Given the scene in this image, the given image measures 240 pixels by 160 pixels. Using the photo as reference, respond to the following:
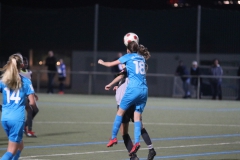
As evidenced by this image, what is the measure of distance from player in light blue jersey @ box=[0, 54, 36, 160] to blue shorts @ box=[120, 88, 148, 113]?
6.72ft

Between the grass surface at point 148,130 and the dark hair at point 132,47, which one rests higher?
the dark hair at point 132,47

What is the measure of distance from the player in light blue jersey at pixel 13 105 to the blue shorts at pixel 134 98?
205 cm

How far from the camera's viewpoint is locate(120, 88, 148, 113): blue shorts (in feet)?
35.1

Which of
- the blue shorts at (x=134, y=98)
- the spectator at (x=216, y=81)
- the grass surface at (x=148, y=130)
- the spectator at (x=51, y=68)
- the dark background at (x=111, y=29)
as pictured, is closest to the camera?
the blue shorts at (x=134, y=98)

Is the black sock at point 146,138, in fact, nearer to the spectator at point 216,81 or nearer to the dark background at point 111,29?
the spectator at point 216,81

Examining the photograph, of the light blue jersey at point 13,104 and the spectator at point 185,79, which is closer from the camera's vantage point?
the light blue jersey at point 13,104

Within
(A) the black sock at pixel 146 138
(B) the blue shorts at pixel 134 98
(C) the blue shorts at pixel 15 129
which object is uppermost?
(B) the blue shorts at pixel 134 98

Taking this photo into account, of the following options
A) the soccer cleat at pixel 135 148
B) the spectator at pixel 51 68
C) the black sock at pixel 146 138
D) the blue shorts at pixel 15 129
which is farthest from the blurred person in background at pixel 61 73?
the blue shorts at pixel 15 129

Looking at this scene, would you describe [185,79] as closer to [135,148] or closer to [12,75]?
[135,148]

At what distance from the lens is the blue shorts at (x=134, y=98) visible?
10.7 metres

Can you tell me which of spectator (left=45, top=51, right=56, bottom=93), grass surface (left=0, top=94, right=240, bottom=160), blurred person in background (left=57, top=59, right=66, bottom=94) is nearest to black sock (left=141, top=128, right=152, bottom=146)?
grass surface (left=0, top=94, right=240, bottom=160)

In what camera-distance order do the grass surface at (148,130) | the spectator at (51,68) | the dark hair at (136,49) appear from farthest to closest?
the spectator at (51,68)
the grass surface at (148,130)
the dark hair at (136,49)

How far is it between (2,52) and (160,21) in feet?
28.5

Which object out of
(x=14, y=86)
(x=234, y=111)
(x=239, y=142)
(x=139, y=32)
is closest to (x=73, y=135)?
(x=239, y=142)
